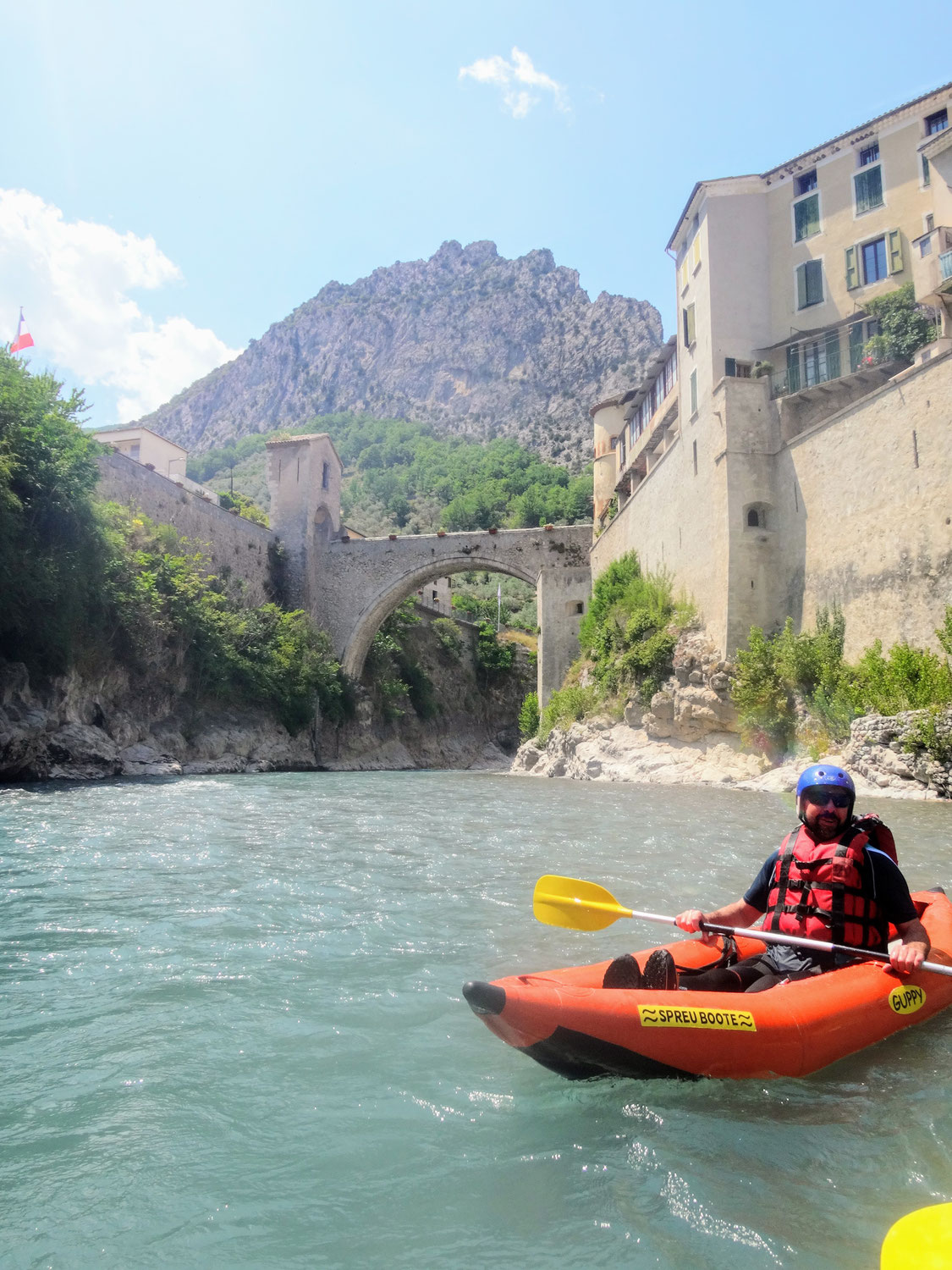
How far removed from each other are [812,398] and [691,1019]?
16.3m

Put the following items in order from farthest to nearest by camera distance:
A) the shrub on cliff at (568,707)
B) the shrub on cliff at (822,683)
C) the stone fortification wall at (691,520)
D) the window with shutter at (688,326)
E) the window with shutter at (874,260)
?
the shrub on cliff at (568,707)
the window with shutter at (688,326)
the window with shutter at (874,260)
the stone fortification wall at (691,520)
the shrub on cliff at (822,683)

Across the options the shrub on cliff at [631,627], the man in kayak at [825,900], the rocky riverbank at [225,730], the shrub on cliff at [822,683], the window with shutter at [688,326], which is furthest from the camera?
the window with shutter at [688,326]

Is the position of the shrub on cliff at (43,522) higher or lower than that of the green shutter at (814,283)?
lower

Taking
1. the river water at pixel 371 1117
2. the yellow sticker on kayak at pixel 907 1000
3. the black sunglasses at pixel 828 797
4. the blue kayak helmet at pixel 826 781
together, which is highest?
the blue kayak helmet at pixel 826 781

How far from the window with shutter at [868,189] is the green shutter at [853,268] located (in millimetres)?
869

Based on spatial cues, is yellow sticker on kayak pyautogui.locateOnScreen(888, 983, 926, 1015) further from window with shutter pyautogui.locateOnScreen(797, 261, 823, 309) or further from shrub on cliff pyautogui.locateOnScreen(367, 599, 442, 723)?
shrub on cliff pyautogui.locateOnScreen(367, 599, 442, 723)

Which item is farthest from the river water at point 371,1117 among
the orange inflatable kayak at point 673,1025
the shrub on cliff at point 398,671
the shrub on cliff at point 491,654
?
the shrub on cliff at point 491,654

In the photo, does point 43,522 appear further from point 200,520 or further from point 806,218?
point 806,218

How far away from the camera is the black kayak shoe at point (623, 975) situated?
310 cm

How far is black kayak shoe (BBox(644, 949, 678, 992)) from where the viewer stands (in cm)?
314

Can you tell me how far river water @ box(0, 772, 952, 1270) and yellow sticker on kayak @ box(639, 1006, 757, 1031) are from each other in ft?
0.79

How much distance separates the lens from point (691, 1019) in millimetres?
2830

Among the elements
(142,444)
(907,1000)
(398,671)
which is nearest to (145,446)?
(142,444)

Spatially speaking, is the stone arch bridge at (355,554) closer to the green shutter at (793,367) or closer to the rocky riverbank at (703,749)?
the rocky riverbank at (703,749)
